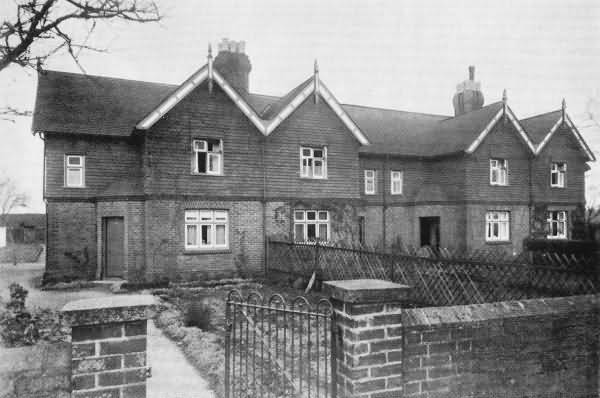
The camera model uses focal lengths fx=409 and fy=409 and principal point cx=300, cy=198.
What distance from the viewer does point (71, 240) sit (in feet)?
55.1

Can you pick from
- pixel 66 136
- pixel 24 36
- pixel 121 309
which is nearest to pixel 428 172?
pixel 66 136

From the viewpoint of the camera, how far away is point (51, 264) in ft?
53.7

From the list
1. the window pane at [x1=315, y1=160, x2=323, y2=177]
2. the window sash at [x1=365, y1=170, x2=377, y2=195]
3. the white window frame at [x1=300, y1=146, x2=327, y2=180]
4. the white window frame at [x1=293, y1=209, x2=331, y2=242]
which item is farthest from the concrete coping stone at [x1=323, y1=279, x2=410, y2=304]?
the window sash at [x1=365, y1=170, x2=377, y2=195]

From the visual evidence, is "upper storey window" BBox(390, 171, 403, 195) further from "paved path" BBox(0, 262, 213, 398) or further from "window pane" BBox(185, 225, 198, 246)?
"paved path" BBox(0, 262, 213, 398)

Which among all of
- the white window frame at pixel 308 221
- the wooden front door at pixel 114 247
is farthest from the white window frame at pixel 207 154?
the white window frame at pixel 308 221

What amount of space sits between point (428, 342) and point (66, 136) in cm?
1736

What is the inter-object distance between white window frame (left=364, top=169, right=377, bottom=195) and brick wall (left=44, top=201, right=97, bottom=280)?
1371 cm

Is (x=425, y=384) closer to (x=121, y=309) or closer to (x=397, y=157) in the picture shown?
(x=121, y=309)

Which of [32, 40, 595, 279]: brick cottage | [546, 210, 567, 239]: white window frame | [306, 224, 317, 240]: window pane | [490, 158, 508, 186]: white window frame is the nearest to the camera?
[32, 40, 595, 279]: brick cottage

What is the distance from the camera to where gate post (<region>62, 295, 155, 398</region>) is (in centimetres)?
300

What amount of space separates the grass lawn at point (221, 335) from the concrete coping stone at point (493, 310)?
0.97 meters

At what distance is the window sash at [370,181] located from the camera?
74.7ft

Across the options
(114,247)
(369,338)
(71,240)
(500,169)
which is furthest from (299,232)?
(369,338)

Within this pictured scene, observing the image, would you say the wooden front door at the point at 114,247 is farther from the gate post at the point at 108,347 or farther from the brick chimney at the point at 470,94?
the brick chimney at the point at 470,94
